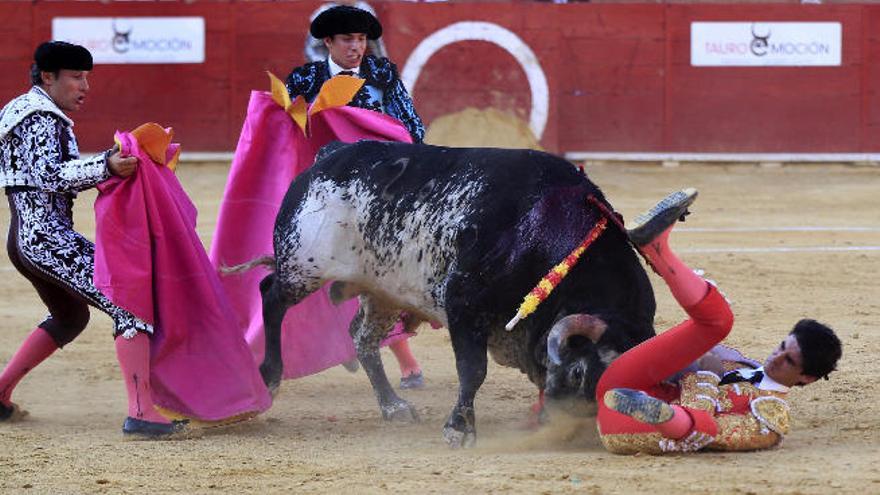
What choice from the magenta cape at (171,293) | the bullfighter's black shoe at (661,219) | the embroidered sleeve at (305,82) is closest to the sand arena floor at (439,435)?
the magenta cape at (171,293)

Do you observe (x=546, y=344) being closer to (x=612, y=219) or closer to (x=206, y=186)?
(x=612, y=219)

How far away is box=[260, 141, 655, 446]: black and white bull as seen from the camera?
4.38m

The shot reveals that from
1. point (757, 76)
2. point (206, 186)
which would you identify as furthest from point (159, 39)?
point (757, 76)

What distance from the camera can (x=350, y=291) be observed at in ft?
17.2

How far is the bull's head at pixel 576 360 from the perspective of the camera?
4.30 meters

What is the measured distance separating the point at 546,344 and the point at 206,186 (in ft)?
26.1

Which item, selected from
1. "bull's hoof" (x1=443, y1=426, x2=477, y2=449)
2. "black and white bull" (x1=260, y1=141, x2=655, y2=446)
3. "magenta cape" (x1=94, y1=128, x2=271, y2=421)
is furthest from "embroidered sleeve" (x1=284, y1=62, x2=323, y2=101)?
"bull's hoof" (x1=443, y1=426, x2=477, y2=449)

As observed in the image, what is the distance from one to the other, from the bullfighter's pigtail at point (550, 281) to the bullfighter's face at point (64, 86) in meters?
1.59

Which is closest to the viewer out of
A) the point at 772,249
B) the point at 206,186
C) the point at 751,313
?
the point at 751,313

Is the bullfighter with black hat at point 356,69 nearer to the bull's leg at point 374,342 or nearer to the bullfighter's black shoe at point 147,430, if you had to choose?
the bull's leg at point 374,342

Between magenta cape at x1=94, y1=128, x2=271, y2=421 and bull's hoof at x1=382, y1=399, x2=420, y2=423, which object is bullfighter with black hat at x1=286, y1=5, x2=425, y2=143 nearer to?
magenta cape at x1=94, y1=128, x2=271, y2=421

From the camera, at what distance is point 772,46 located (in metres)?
12.8

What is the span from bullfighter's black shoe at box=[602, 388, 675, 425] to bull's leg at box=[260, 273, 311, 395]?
1.51 meters

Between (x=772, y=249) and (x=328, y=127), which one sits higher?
(x=328, y=127)
